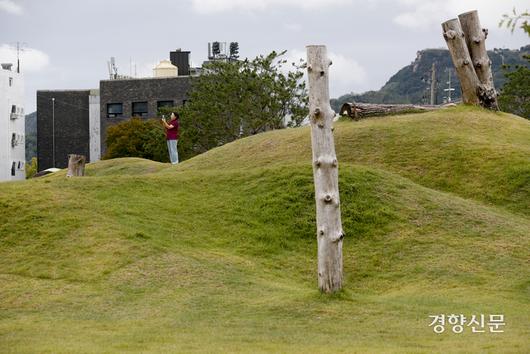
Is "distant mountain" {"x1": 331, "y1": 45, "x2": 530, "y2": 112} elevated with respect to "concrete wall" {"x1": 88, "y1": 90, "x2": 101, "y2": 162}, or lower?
elevated

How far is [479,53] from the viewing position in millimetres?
30000

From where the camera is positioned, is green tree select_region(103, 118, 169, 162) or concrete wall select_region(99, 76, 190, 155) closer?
green tree select_region(103, 118, 169, 162)

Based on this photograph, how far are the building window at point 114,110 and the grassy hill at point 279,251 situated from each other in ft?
164

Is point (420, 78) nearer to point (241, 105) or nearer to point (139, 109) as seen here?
point (139, 109)

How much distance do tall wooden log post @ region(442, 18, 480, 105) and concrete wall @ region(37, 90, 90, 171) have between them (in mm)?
53496

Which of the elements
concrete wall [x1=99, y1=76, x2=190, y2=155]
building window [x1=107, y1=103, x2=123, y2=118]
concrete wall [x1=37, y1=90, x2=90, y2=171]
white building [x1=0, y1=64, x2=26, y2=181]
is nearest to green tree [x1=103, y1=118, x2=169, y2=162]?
concrete wall [x1=99, y1=76, x2=190, y2=155]

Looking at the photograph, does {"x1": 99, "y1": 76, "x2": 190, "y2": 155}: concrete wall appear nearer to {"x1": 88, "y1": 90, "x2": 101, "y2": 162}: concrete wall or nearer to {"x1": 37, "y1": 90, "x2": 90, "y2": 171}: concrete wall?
{"x1": 88, "y1": 90, "x2": 101, "y2": 162}: concrete wall

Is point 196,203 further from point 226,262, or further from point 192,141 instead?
point 192,141

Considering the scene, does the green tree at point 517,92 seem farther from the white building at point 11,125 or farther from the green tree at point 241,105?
the white building at point 11,125

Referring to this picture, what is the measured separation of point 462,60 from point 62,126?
5500 centimetres

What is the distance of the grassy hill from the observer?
42.7 ft

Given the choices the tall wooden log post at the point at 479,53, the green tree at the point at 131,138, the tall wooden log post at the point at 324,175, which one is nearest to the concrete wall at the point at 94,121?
the green tree at the point at 131,138

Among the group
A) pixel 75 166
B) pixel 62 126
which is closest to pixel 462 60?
pixel 75 166

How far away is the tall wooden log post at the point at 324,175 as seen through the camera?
15.3 m
